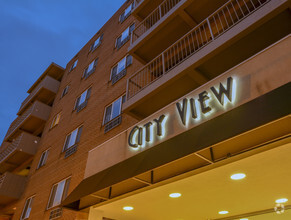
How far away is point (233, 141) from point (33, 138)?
62.7 ft

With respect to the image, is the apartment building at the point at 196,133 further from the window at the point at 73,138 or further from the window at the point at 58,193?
the window at the point at 73,138

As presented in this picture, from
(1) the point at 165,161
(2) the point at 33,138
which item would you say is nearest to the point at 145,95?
(1) the point at 165,161

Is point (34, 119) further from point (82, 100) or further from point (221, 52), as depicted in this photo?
point (221, 52)

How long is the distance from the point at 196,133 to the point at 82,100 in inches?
515

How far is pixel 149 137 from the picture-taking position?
766cm

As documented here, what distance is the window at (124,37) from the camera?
1679 centimetres

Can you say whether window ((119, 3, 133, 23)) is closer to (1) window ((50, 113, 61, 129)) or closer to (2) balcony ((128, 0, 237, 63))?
(2) balcony ((128, 0, 237, 63))

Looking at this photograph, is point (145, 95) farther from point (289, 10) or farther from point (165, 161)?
point (289, 10)

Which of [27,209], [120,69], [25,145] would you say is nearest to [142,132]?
[120,69]

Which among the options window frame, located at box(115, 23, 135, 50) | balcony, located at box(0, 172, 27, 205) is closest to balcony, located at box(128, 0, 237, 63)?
window frame, located at box(115, 23, 135, 50)

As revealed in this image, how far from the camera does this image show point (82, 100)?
58.3 feet

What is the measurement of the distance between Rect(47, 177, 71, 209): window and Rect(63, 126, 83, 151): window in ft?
7.98

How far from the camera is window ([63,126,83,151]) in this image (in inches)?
607

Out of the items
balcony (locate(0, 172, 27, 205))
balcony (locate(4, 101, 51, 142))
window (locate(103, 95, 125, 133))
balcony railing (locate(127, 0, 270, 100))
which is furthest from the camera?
balcony (locate(4, 101, 51, 142))
